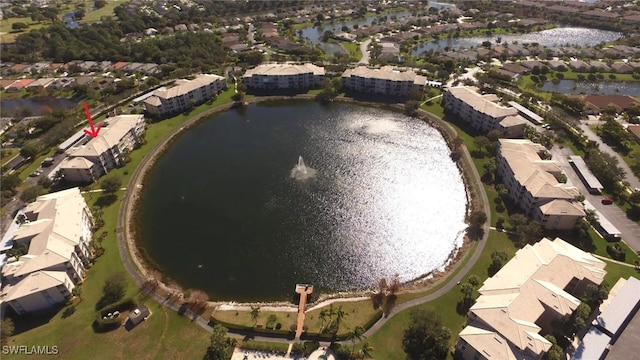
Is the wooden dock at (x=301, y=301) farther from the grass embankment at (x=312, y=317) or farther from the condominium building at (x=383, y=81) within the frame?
the condominium building at (x=383, y=81)

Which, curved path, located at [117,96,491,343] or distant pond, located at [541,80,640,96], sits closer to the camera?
curved path, located at [117,96,491,343]

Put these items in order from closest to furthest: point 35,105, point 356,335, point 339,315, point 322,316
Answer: point 356,335 < point 322,316 < point 339,315 < point 35,105

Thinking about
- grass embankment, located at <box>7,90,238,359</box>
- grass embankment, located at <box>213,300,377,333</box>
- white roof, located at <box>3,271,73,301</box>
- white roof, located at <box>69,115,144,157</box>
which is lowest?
grass embankment, located at <box>213,300,377,333</box>

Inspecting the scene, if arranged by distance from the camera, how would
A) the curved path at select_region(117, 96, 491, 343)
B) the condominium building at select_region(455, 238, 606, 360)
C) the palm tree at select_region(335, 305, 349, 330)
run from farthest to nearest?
the curved path at select_region(117, 96, 491, 343)
the palm tree at select_region(335, 305, 349, 330)
the condominium building at select_region(455, 238, 606, 360)

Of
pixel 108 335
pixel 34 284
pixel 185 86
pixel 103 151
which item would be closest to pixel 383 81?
pixel 185 86

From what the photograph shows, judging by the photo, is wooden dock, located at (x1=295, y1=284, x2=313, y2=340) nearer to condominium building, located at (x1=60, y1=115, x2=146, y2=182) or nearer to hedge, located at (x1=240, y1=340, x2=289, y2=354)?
hedge, located at (x1=240, y1=340, x2=289, y2=354)

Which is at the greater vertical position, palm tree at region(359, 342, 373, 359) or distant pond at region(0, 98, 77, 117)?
distant pond at region(0, 98, 77, 117)

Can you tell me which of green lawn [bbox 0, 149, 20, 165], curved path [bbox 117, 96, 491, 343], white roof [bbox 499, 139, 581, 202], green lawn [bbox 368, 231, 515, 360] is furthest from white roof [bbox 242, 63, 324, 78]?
green lawn [bbox 368, 231, 515, 360]

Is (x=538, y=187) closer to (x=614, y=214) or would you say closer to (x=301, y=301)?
(x=614, y=214)
